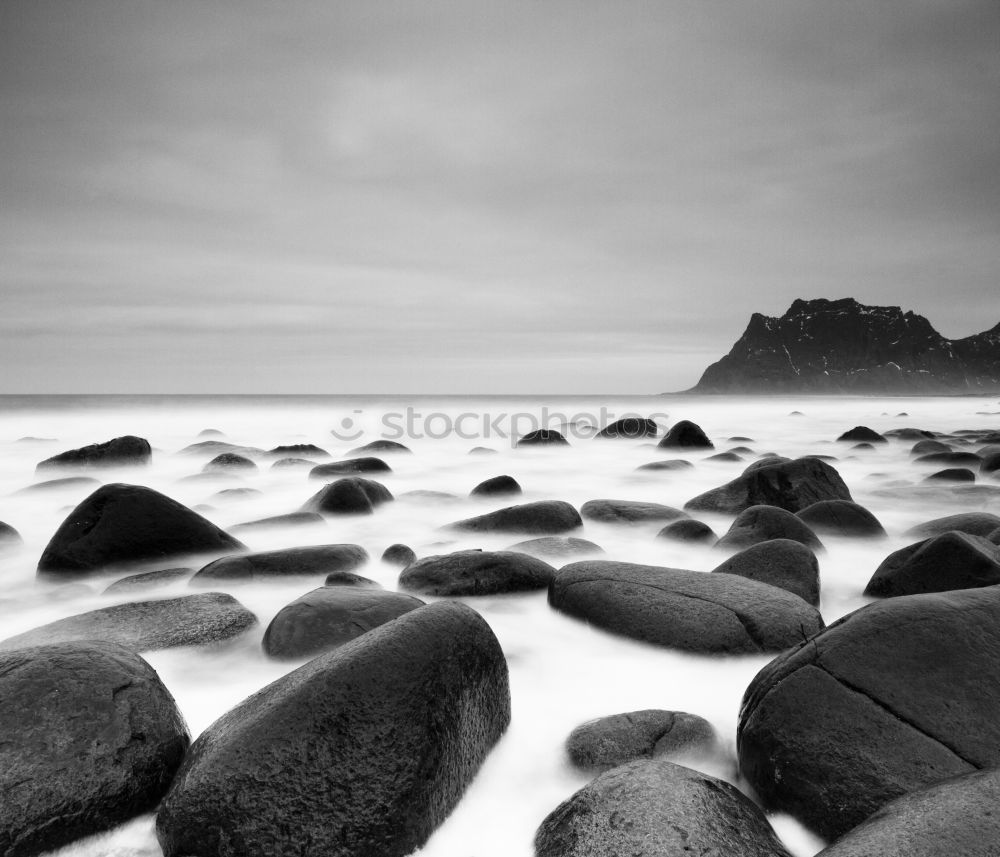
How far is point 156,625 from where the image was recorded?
9.27 feet

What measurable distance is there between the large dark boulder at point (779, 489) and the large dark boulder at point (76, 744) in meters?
4.58

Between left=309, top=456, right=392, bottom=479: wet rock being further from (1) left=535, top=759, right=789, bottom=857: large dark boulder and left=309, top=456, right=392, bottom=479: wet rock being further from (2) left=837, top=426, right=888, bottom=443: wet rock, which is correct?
(2) left=837, top=426, right=888, bottom=443: wet rock

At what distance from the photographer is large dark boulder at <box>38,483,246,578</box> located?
12.6 ft

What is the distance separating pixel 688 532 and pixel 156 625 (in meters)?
3.24

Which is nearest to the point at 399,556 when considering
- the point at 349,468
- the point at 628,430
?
the point at 349,468

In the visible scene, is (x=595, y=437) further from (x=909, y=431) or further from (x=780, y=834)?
(x=780, y=834)

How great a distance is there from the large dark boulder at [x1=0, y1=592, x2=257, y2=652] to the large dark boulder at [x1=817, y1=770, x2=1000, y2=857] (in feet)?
7.90

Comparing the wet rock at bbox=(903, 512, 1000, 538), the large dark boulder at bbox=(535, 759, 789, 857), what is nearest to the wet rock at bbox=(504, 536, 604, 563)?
the wet rock at bbox=(903, 512, 1000, 538)

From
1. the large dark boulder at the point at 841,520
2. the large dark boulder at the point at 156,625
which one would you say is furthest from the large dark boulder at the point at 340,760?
the large dark boulder at the point at 841,520

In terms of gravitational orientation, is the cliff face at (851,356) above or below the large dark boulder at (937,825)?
above

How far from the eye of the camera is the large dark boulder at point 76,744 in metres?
1.53

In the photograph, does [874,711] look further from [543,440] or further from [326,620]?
[543,440]

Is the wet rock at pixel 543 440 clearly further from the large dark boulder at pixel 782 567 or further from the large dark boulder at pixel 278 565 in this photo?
the large dark boulder at pixel 782 567

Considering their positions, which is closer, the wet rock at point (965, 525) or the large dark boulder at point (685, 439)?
the wet rock at point (965, 525)
